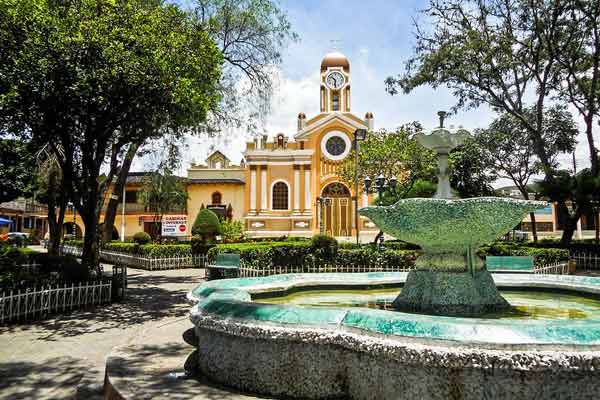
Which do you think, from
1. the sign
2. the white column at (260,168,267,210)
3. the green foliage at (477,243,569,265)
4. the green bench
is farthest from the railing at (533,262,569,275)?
the white column at (260,168,267,210)

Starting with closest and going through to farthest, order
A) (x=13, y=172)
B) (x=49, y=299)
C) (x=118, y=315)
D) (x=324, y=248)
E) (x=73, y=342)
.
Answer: (x=73, y=342) < (x=49, y=299) < (x=118, y=315) < (x=324, y=248) < (x=13, y=172)

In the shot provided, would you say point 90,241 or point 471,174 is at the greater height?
point 471,174

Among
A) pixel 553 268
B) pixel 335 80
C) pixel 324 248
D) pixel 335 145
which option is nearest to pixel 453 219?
pixel 324 248

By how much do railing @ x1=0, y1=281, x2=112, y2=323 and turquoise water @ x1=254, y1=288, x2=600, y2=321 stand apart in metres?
Answer: 4.85

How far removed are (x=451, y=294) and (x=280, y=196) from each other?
1304 inches

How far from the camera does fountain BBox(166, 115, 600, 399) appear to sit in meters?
2.95

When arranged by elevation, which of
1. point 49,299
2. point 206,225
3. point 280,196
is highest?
point 280,196

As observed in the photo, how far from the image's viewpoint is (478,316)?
4957 millimetres

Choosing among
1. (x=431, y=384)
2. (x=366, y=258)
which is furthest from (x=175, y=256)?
(x=431, y=384)

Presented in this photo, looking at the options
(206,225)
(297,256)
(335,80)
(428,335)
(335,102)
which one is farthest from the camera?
(335,102)

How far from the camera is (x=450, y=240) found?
5086 millimetres

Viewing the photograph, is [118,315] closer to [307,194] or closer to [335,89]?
[307,194]

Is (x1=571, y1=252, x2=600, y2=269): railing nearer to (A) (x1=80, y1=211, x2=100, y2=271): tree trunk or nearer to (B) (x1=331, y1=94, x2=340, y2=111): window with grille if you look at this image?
(A) (x1=80, y1=211, x2=100, y2=271): tree trunk

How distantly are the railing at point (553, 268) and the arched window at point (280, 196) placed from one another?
23306 millimetres
